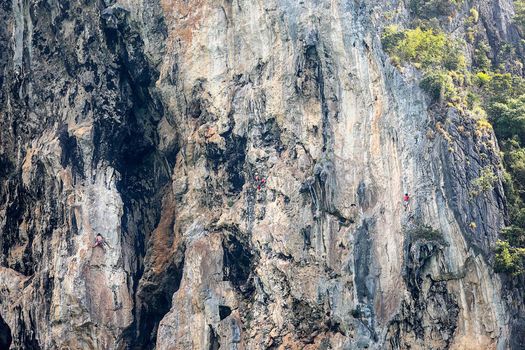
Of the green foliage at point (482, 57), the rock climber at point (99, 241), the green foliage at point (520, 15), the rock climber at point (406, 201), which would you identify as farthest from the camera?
the green foliage at point (520, 15)

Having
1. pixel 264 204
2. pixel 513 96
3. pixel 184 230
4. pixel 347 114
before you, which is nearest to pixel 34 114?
pixel 184 230

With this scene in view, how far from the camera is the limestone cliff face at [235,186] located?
78.6ft

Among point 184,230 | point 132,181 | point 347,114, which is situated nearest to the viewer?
point 347,114

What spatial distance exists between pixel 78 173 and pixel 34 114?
123 inches

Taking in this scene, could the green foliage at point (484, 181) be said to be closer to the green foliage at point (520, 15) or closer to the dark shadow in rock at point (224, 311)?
the dark shadow in rock at point (224, 311)

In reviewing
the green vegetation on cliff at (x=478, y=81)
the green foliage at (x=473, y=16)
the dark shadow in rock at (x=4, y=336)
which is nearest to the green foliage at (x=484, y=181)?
the green vegetation on cliff at (x=478, y=81)

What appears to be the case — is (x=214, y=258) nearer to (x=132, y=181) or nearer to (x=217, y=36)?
(x=132, y=181)

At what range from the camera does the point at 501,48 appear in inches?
1174

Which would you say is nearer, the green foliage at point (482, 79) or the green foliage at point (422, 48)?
the green foliage at point (422, 48)

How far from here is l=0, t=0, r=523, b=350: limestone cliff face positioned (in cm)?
2395

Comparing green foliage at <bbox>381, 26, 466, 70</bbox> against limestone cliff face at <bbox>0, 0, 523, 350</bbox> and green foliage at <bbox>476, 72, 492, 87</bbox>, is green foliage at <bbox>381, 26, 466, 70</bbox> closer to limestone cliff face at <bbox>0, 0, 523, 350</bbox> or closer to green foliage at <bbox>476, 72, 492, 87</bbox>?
limestone cliff face at <bbox>0, 0, 523, 350</bbox>

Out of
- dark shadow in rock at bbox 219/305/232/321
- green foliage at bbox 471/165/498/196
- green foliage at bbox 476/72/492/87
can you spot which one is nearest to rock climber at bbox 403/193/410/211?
green foliage at bbox 471/165/498/196

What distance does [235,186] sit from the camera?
86.2ft

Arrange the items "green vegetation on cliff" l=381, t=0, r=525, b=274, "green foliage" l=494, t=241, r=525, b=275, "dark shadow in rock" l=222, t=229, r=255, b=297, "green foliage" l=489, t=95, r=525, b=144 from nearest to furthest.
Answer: "green foliage" l=494, t=241, r=525, b=275, "green vegetation on cliff" l=381, t=0, r=525, b=274, "dark shadow in rock" l=222, t=229, r=255, b=297, "green foliage" l=489, t=95, r=525, b=144
